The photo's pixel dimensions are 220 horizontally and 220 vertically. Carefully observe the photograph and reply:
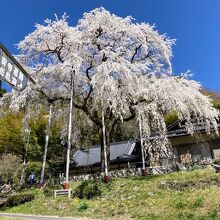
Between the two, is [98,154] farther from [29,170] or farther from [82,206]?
[82,206]

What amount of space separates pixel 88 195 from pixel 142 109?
701cm

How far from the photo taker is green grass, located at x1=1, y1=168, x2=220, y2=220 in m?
11.8

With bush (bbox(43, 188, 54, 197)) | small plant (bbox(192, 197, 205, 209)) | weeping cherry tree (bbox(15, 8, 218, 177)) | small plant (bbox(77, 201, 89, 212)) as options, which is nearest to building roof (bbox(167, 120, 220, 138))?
weeping cherry tree (bbox(15, 8, 218, 177))

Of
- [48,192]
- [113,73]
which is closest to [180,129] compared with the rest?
[113,73]

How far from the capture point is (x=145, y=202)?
A: 13.8m

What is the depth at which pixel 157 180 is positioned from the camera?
18.1 meters

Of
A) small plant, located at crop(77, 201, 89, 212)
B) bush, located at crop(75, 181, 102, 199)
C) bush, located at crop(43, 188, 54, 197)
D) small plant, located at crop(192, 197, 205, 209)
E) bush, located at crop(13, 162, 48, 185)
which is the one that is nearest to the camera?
small plant, located at crop(192, 197, 205, 209)

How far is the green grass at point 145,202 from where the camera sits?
11.8 metres

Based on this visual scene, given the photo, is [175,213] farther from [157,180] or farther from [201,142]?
[201,142]

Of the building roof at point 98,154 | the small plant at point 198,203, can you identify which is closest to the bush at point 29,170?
the building roof at point 98,154

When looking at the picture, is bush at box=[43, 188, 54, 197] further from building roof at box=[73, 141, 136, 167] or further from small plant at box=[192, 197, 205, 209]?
building roof at box=[73, 141, 136, 167]

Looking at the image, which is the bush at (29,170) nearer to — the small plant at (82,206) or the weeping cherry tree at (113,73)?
the weeping cherry tree at (113,73)

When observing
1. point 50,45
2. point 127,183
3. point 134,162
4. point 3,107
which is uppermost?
point 50,45

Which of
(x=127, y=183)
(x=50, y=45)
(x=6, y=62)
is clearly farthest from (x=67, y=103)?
(x=6, y=62)
